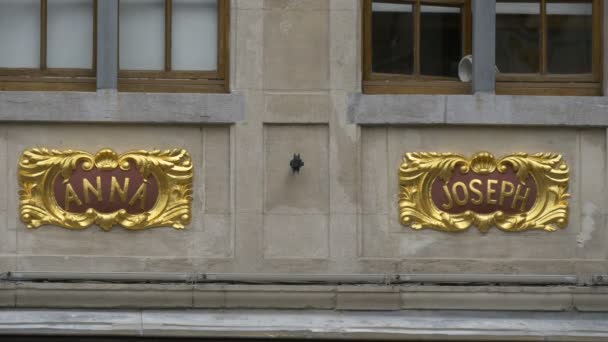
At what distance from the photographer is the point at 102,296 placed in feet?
49.3

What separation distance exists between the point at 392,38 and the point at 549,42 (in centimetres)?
148

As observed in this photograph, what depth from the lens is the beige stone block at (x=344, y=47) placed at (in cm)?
1536

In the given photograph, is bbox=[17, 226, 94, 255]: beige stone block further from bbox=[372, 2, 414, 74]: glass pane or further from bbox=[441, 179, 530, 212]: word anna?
bbox=[441, 179, 530, 212]: word anna

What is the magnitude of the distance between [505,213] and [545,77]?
4.43 ft

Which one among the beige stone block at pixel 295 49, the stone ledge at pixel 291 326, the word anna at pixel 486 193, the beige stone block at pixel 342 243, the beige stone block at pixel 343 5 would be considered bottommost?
the stone ledge at pixel 291 326

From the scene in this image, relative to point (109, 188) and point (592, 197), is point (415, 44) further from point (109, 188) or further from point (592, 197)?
point (109, 188)

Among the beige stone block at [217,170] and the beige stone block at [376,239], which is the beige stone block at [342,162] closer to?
the beige stone block at [376,239]

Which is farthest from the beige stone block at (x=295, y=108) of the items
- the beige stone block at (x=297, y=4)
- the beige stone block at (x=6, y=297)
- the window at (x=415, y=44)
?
the beige stone block at (x=6, y=297)

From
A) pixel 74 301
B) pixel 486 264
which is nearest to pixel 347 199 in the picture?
pixel 486 264

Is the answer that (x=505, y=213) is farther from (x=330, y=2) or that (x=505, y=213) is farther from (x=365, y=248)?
(x=330, y=2)

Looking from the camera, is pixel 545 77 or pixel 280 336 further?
pixel 545 77

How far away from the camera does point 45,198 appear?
15188 mm

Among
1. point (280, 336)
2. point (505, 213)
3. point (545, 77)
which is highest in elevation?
point (545, 77)

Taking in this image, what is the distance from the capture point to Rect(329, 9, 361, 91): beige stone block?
1536 cm
